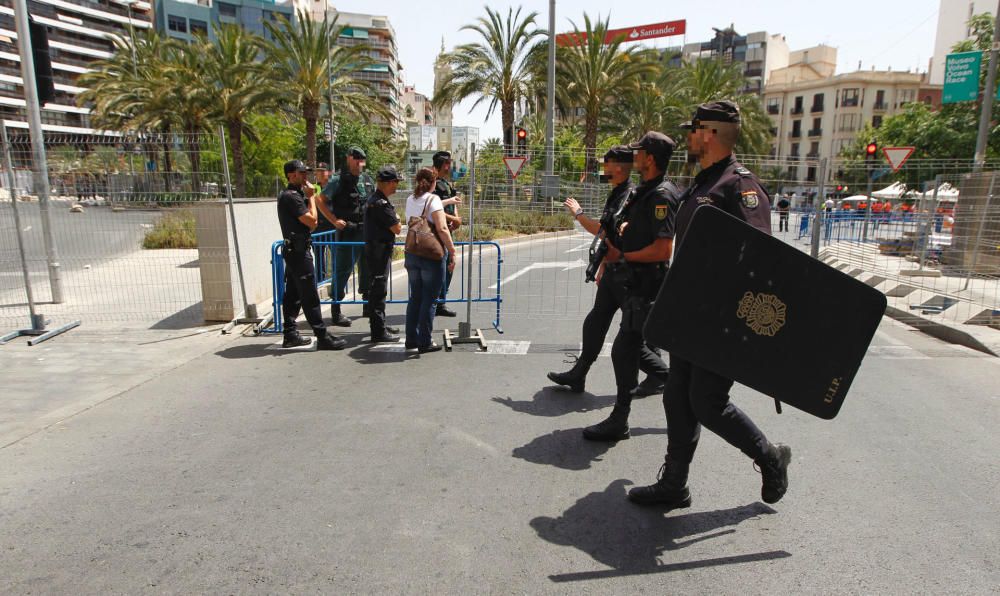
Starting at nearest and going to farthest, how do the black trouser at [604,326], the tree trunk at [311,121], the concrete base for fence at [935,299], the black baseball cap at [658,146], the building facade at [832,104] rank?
the black baseball cap at [658,146]
the black trouser at [604,326]
the concrete base for fence at [935,299]
the tree trunk at [311,121]
the building facade at [832,104]

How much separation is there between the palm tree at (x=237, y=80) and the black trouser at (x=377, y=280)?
21.9 meters

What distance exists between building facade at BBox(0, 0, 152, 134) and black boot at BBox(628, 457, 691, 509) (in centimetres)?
8661

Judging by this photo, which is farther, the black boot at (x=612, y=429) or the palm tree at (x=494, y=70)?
the palm tree at (x=494, y=70)

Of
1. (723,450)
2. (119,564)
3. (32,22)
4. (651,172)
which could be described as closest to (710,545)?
(723,450)

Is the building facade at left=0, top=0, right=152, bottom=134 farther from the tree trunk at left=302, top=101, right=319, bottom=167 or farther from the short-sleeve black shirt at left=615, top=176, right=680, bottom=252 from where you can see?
the short-sleeve black shirt at left=615, top=176, right=680, bottom=252

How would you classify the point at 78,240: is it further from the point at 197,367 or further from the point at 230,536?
the point at 230,536

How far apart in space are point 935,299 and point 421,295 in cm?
748

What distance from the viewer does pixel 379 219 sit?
634cm

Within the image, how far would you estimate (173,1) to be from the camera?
8231 centimetres

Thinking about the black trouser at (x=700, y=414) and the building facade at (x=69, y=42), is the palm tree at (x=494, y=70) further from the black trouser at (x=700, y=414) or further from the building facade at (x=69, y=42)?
the building facade at (x=69, y=42)

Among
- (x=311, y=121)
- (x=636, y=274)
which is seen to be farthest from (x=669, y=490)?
(x=311, y=121)

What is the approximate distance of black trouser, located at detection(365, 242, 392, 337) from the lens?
6.43 metres

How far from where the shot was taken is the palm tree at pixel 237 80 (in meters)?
25.6

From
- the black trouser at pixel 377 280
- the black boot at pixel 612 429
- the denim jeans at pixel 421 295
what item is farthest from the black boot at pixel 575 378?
the black trouser at pixel 377 280
